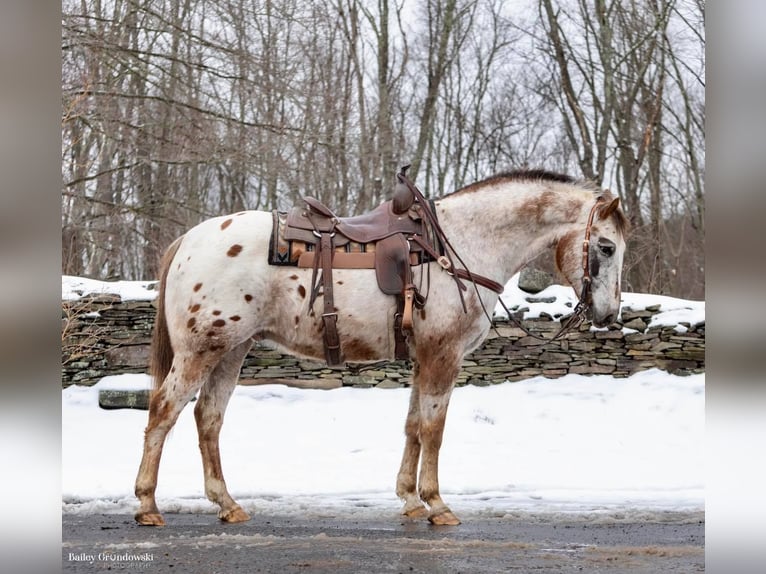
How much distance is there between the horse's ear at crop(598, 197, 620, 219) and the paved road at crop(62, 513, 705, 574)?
1958 mm

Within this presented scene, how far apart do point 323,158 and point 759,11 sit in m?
11.4

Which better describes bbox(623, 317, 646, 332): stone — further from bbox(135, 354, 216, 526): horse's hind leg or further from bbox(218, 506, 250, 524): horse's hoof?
bbox(135, 354, 216, 526): horse's hind leg

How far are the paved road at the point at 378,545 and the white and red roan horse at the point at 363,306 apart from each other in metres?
0.28

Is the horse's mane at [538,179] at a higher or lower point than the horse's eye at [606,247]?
higher

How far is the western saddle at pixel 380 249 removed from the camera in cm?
470

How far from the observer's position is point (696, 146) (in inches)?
610

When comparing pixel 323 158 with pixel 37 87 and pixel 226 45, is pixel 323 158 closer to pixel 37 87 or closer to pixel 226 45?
pixel 226 45

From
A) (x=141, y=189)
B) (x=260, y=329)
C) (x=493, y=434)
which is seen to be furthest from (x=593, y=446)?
(x=141, y=189)

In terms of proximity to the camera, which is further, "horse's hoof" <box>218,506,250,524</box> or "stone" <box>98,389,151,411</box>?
"stone" <box>98,389,151,411</box>

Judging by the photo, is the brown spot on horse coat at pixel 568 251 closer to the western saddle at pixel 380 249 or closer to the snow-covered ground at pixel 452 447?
the western saddle at pixel 380 249

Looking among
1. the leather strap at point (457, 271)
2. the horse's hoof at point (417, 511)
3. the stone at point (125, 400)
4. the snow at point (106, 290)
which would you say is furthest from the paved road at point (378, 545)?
the snow at point (106, 290)

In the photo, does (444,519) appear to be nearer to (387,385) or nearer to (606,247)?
(606,247)

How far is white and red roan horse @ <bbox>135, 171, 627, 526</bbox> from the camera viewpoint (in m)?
4.62

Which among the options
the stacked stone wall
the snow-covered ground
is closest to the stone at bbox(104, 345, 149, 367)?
the stacked stone wall
